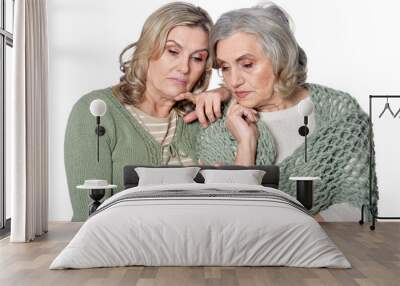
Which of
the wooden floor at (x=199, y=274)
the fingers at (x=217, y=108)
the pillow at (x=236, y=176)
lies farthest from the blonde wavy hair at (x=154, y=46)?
the wooden floor at (x=199, y=274)

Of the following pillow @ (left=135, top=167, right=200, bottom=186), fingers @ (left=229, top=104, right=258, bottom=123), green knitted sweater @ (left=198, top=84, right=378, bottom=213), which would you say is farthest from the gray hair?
pillow @ (left=135, top=167, right=200, bottom=186)

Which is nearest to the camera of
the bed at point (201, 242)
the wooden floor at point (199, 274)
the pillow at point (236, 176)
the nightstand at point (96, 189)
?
the wooden floor at point (199, 274)

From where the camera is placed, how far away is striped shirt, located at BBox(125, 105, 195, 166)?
7137 millimetres

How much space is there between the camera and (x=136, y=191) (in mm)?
5410

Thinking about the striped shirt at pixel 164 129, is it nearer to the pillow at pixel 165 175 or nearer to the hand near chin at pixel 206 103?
the hand near chin at pixel 206 103

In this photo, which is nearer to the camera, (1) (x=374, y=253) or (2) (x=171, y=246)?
(2) (x=171, y=246)

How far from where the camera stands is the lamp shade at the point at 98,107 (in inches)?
278

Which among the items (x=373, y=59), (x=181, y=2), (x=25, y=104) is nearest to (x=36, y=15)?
(x=25, y=104)

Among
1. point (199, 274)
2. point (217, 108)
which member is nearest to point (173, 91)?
point (217, 108)

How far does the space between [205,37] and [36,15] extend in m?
1.90

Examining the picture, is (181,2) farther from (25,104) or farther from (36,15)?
(25,104)

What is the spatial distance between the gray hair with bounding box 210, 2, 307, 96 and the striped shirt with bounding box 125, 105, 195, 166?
0.86 metres

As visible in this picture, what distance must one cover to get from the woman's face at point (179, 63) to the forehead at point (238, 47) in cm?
19

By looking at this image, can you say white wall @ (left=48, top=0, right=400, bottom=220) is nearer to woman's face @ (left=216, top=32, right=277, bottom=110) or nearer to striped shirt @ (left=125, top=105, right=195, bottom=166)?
woman's face @ (left=216, top=32, right=277, bottom=110)
